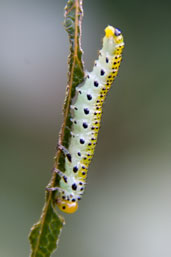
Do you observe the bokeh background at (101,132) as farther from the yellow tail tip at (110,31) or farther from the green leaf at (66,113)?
the yellow tail tip at (110,31)

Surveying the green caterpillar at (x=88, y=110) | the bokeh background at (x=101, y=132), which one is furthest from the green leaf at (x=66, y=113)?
the bokeh background at (x=101, y=132)

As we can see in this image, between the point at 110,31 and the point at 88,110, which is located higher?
the point at 110,31

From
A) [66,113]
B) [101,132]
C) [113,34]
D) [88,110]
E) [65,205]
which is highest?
[101,132]

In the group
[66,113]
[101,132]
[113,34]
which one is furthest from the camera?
[101,132]

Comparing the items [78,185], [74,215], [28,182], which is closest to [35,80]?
[28,182]

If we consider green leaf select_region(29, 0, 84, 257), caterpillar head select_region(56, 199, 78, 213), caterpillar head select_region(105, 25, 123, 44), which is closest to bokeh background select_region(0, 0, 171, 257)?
caterpillar head select_region(56, 199, 78, 213)

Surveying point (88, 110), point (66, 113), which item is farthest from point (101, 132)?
point (66, 113)

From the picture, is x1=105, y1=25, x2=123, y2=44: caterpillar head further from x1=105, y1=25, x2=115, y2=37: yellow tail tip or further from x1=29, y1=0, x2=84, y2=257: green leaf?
x1=29, y1=0, x2=84, y2=257: green leaf

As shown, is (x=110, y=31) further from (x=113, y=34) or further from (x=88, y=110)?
(x=88, y=110)
